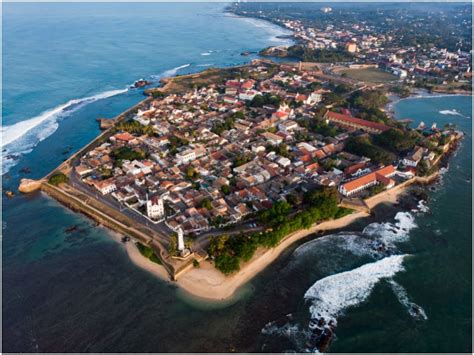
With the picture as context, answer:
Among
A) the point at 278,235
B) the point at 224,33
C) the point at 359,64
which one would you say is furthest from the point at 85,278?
the point at 224,33

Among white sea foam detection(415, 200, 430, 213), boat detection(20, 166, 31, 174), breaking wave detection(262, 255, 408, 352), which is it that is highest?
boat detection(20, 166, 31, 174)

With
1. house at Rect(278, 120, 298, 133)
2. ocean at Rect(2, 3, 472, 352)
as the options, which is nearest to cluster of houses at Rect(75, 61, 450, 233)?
house at Rect(278, 120, 298, 133)

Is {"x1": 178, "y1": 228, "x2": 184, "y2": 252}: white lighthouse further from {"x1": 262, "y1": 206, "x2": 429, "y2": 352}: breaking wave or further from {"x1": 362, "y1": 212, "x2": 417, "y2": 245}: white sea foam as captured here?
{"x1": 362, "y1": 212, "x2": 417, "y2": 245}: white sea foam

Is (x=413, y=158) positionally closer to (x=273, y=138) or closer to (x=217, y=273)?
(x=273, y=138)

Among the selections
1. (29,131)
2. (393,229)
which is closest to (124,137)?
(29,131)

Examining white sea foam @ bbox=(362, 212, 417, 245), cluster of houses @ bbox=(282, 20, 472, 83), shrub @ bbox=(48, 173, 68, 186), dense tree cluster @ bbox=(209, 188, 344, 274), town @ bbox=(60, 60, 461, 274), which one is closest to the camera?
dense tree cluster @ bbox=(209, 188, 344, 274)

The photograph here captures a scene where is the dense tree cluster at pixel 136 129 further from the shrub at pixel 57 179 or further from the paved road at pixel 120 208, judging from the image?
the shrub at pixel 57 179

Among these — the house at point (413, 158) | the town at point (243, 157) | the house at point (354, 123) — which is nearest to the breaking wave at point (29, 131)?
the town at point (243, 157)
